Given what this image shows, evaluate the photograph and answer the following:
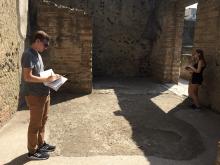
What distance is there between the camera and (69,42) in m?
8.21

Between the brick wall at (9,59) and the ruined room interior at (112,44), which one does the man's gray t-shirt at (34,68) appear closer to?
the ruined room interior at (112,44)

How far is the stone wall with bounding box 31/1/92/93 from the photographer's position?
797cm

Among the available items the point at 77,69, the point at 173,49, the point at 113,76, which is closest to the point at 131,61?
the point at 113,76

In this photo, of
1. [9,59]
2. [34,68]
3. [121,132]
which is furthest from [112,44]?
[34,68]

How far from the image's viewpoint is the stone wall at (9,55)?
5234 millimetres

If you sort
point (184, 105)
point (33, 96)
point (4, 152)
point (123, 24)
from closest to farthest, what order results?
1. point (33, 96)
2. point (4, 152)
3. point (184, 105)
4. point (123, 24)

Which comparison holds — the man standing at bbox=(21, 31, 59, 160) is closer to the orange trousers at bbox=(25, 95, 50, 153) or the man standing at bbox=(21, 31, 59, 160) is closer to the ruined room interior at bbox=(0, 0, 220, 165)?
the orange trousers at bbox=(25, 95, 50, 153)

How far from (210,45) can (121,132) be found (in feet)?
11.4

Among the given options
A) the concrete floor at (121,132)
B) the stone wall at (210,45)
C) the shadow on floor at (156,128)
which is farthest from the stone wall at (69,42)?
the stone wall at (210,45)

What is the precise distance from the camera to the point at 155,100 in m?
8.03

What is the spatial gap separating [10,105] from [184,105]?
4.24 metres

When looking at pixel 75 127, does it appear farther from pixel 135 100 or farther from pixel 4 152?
pixel 135 100

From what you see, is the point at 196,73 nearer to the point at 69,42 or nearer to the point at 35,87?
the point at 69,42

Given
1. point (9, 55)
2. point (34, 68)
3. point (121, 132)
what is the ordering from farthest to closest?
point (9, 55)
point (121, 132)
point (34, 68)
